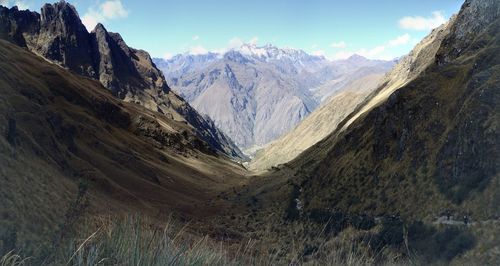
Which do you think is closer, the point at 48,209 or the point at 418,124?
the point at 48,209

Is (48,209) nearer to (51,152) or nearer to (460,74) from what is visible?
(51,152)

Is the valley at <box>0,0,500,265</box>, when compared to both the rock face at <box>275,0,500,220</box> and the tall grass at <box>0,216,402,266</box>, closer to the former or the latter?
the tall grass at <box>0,216,402,266</box>

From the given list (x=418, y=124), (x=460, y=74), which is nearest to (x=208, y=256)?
(x=418, y=124)

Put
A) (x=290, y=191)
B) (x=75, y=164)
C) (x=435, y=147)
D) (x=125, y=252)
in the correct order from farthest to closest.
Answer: (x=290, y=191)
(x=75, y=164)
(x=435, y=147)
(x=125, y=252)

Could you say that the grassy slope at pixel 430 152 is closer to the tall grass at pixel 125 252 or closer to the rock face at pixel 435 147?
the rock face at pixel 435 147

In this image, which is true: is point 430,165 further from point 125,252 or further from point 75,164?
point 75,164

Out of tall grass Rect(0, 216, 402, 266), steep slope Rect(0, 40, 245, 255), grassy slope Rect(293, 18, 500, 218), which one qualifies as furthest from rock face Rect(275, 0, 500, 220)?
tall grass Rect(0, 216, 402, 266)

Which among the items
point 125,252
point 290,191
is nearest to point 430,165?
point 290,191
